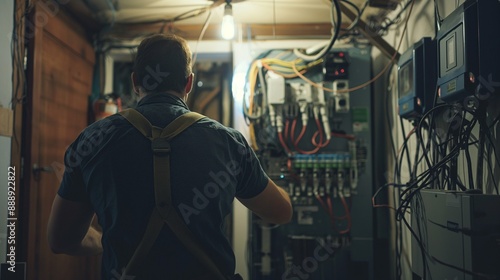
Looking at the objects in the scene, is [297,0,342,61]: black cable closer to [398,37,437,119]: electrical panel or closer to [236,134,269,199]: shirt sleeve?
[398,37,437,119]: electrical panel

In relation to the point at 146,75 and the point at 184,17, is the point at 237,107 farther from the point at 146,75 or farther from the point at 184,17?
the point at 146,75

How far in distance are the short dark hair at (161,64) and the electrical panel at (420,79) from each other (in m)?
1.10

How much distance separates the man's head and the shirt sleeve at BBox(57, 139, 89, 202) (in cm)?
28

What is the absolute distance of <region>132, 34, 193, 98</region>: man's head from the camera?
1215mm

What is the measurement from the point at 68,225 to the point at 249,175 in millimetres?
563

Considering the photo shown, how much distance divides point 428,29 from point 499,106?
91cm

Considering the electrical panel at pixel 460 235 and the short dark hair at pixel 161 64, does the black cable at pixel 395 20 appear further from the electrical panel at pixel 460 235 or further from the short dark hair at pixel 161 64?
the short dark hair at pixel 161 64

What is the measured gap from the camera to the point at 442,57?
4.97 ft

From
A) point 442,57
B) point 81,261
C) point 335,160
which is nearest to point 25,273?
point 81,261

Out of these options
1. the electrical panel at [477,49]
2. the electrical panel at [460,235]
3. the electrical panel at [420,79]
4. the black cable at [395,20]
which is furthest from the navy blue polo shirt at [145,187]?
the black cable at [395,20]

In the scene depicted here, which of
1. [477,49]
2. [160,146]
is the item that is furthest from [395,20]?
[160,146]

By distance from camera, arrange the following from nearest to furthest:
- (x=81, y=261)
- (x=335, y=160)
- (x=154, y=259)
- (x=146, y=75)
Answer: (x=154, y=259)
(x=146, y=75)
(x=335, y=160)
(x=81, y=261)

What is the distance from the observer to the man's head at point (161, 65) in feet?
3.99

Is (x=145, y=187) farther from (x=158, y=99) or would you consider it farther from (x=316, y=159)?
(x=316, y=159)
